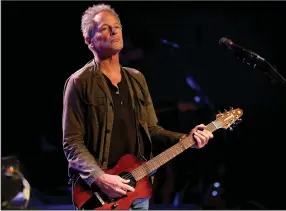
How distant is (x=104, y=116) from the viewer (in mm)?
2438

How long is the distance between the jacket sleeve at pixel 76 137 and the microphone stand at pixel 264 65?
993 mm

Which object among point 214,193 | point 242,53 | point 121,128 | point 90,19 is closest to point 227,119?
point 242,53

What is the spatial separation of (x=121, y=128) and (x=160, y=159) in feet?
0.99

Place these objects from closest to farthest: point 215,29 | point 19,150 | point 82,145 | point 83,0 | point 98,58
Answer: point 82,145 < point 98,58 < point 83,0 < point 19,150 < point 215,29

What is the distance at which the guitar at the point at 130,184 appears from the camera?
2381 mm

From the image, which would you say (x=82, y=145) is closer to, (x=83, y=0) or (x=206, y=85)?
(x=83, y=0)

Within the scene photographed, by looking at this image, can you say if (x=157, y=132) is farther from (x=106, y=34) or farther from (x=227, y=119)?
(x=106, y=34)

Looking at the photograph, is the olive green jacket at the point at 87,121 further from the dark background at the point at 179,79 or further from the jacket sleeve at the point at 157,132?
the dark background at the point at 179,79

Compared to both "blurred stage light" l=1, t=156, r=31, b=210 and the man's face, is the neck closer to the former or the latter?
the man's face

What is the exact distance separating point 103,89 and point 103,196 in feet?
1.93

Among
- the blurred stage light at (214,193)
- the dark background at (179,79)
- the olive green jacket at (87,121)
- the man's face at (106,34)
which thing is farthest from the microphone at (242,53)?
the blurred stage light at (214,193)

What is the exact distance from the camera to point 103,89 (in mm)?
2473

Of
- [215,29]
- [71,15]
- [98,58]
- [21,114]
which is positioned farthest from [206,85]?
[98,58]

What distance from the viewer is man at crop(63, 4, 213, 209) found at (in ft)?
7.73
